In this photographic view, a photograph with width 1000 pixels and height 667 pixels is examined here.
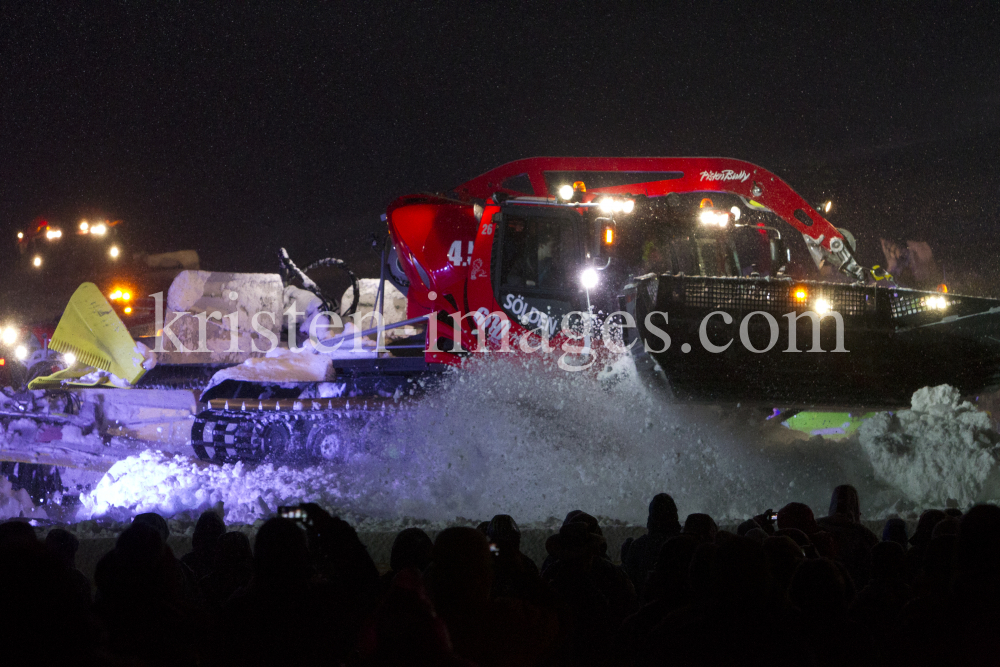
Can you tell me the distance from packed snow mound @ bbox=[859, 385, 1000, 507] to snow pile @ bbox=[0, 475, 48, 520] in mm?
8148

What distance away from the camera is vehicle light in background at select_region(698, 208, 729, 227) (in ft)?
22.5

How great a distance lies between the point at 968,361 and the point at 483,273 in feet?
13.3

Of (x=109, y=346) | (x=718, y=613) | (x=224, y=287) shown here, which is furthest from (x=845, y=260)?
(x=224, y=287)

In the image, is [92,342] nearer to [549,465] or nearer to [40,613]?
[549,465]

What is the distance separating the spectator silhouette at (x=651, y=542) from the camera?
315 cm

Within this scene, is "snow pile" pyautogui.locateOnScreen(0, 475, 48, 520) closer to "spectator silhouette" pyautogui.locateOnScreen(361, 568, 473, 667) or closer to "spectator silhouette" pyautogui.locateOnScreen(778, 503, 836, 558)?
"spectator silhouette" pyautogui.locateOnScreen(778, 503, 836, 558)

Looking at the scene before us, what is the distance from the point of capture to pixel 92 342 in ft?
28.6

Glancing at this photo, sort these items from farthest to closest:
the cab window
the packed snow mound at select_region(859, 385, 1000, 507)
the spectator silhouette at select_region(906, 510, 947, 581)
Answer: the cab window, the packed snow mound at select_region(859, 385, 1000, 507), the spectator silhouette at select_region(906, 510, 947, 581)

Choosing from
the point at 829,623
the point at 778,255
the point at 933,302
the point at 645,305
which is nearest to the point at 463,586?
the point at 829,623

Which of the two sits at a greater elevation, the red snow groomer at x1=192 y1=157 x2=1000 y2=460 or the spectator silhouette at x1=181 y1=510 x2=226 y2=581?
the red snow groomer at x1=192 y1=157 x2=1000 y2=460

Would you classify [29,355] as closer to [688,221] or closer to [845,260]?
[688,221]

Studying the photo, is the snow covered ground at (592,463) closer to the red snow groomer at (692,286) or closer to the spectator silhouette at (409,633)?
the red snow groomer at (692,286)

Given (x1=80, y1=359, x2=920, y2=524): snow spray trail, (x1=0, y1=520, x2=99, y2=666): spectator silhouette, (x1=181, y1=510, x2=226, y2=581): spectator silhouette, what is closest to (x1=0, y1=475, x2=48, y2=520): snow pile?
(x1=80, y1=359, x2=920, y2=524): snow spray trail

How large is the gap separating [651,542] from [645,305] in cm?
273
